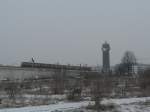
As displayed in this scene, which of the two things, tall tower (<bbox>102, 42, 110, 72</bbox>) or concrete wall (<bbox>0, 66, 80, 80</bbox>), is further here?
tall tower (<bbox>102, 42, 110, 72</bbox>)

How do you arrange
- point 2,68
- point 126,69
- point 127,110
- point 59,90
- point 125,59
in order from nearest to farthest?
1. point 127,110
2. point 59,90
3. point 2,68
4. point 126,69
5. point 125,59

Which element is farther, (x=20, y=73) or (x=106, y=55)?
(x=106, y=55)

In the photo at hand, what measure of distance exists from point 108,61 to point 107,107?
89881 mm

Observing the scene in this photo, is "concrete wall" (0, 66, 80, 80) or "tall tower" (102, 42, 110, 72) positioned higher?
"tall tower" (102, 42, 110, 72)

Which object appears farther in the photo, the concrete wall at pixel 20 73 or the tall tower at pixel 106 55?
the tall tower at pixel 106 55

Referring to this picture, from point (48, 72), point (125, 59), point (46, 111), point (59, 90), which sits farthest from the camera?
point (125, 59)

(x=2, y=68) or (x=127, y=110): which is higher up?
(x=2, y=68)

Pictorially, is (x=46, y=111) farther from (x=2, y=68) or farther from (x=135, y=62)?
(x=135, y=62)

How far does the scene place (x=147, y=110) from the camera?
12.9 m

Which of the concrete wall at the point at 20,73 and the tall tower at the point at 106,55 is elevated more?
the tall tower at the point at 106,55

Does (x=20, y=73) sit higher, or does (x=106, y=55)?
(x=106, y=55)

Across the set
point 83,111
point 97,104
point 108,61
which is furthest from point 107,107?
point 108,61

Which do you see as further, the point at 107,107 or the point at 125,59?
the point at 125,59

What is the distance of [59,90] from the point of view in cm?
2377
